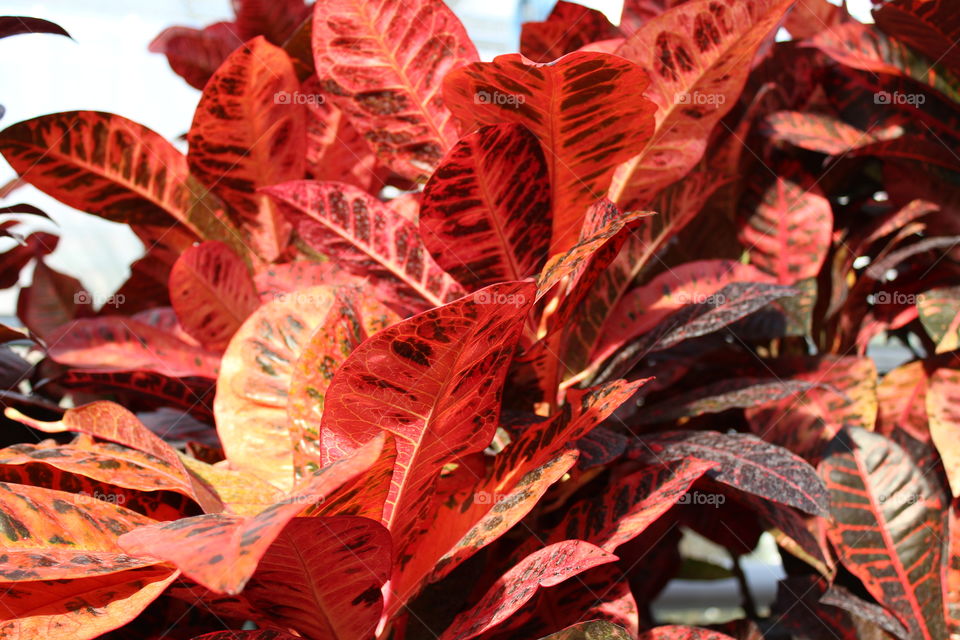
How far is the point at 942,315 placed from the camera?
0.71 m

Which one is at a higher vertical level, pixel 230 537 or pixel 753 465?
pixel 230 537

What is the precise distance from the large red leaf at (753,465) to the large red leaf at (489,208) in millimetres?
180

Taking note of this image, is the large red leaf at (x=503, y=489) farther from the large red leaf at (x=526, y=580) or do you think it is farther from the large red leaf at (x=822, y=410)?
the large red leaf at (x=822, y=410)

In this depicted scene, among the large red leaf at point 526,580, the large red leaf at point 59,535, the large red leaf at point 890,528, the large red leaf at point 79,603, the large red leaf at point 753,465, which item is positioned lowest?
the large red leaf at point 890,528

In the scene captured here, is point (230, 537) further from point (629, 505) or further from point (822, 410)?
point (822, 410)

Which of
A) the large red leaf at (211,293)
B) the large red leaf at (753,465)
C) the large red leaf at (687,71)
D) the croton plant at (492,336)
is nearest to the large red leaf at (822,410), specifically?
the croton plant at (492,336)

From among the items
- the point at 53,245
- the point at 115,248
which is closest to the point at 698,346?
the point at 53,245

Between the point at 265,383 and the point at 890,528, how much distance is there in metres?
0.52

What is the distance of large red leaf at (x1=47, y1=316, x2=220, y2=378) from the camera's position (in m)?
0.67

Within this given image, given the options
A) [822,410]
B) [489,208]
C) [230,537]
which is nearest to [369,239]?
[489,208]

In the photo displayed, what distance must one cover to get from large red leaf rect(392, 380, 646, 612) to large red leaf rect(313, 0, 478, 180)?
0.23 meters

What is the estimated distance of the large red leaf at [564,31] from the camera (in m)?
0.74

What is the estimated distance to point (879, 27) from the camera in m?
0.77

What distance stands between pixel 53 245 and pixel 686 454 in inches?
32.9
